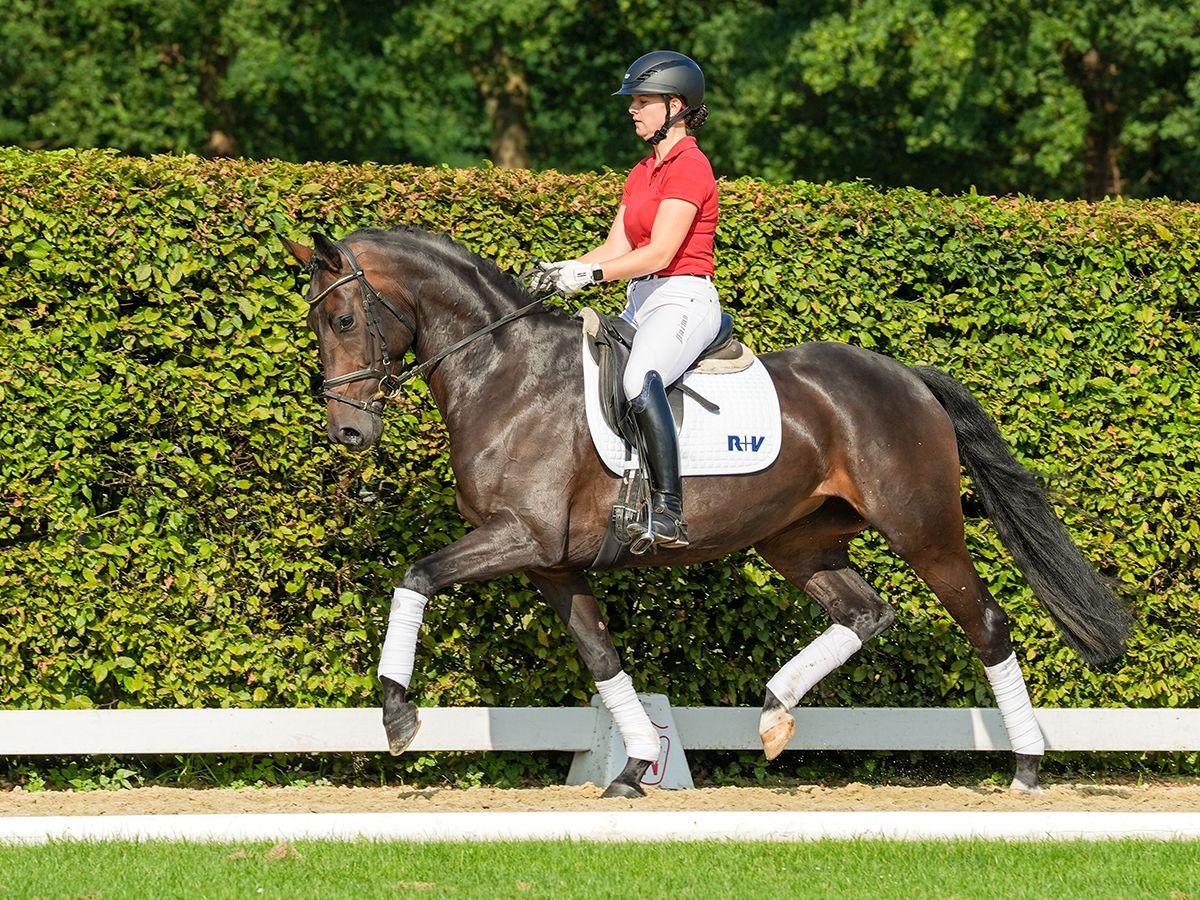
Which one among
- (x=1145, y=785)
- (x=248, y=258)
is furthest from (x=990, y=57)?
(x=248, y=258)

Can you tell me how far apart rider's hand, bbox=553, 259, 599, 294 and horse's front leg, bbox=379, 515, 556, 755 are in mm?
1042

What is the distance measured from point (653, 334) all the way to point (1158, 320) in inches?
131

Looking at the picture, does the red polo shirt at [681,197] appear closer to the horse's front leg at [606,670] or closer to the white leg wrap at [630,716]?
the horse's front leg at [606,670]

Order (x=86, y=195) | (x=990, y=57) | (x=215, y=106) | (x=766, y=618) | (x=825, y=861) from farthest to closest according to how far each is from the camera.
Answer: (x=215, y=106) < (x=990, y=57) < (x=766, y=618) < (x=86, y=195) < (x=825, y=861)


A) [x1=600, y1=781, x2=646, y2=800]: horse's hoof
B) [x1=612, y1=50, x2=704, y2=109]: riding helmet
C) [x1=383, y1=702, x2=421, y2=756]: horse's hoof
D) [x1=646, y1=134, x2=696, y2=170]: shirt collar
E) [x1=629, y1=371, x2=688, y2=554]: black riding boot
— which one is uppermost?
[x1=612, y1=50, x2=704, y2=109]: riding helmet

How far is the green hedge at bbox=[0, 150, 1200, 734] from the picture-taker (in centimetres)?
715

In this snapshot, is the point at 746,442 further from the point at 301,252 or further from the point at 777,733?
the point at 301,252

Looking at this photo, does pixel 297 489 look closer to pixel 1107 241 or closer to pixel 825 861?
pixel 825 861

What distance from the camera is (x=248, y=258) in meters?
7.30

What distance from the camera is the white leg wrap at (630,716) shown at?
6941mm

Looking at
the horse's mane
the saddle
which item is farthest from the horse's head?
the saddle

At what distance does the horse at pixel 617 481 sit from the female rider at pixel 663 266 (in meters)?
0.27

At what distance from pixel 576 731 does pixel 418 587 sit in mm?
1633

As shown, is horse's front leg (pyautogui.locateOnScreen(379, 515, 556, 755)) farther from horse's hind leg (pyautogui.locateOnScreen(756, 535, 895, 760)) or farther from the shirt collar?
the shirt collar
